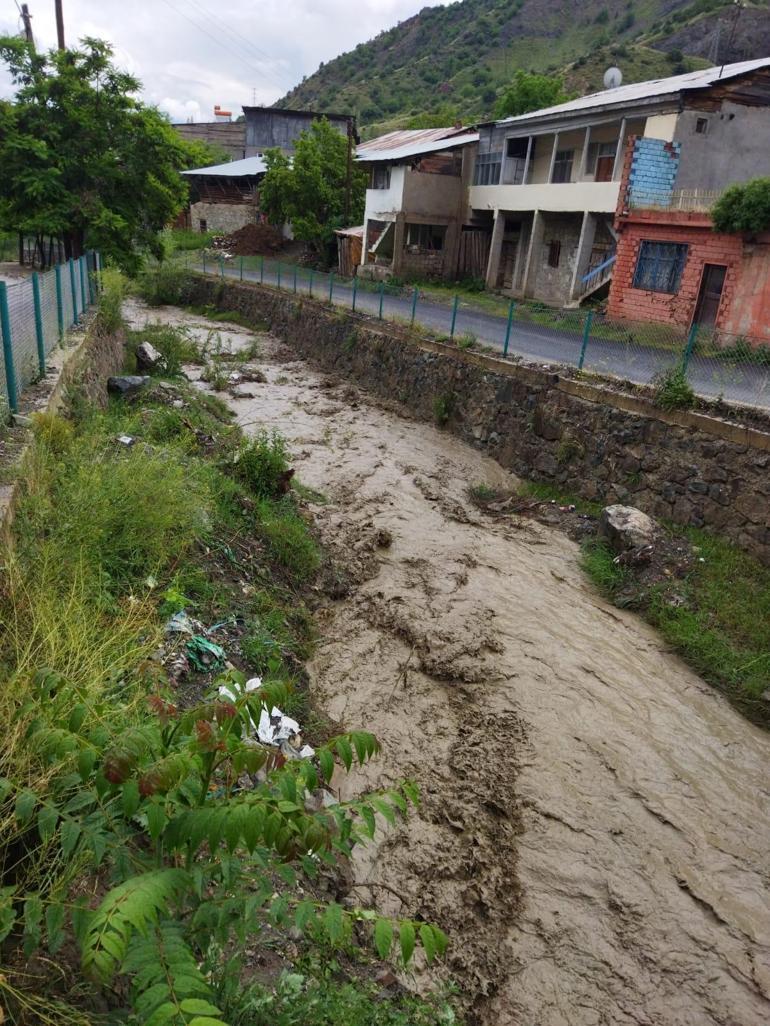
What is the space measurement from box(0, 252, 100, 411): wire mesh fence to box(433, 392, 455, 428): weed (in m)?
7.68

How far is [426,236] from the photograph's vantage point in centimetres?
3081

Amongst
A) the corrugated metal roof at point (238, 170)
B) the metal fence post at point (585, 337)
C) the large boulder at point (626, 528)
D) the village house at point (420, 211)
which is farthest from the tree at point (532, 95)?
the large boulder at point (626, 528)

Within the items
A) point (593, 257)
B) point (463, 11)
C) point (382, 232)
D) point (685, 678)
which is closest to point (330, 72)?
point (463, 11)

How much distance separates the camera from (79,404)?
9070 millimetres

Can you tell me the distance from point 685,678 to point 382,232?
27375 mm

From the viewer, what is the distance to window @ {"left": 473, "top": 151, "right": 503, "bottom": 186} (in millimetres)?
28484

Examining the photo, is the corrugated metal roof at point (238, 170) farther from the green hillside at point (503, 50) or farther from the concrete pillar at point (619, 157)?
the green hillside at point (503, 50)

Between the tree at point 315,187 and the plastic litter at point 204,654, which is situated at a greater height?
the tree at point 315,187

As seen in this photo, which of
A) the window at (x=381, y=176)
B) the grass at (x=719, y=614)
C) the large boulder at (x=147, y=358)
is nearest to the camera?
the grass at (x=719, y=614)

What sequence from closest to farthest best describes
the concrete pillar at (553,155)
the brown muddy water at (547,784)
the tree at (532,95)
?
1. the brown muddy water at (547,784)
2. the concrete pillar at (553,155)
3. the tree at (532,95)

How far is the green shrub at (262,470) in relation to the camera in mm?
10141

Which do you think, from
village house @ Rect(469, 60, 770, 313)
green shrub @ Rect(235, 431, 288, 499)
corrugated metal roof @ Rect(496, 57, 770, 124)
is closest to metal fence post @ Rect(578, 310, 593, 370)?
green shrub @ Rect(235, 431, 288, 499)

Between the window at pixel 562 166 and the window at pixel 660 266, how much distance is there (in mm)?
8466

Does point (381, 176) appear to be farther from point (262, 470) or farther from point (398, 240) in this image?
point (262, 470)
